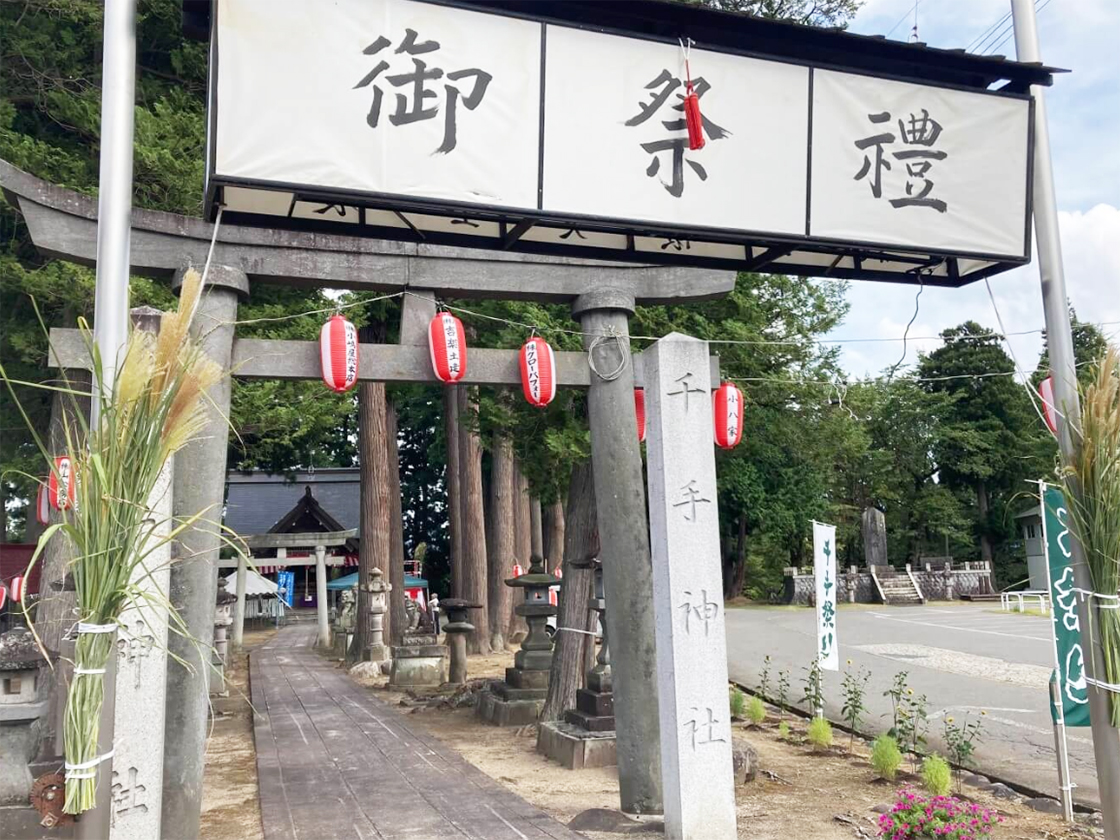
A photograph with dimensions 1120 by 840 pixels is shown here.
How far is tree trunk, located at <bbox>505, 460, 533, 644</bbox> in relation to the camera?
2156 centimetres

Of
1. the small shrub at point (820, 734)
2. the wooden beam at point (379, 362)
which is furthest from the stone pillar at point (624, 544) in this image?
A: the small shrub at point (820, 734)

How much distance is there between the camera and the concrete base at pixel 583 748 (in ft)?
28.2

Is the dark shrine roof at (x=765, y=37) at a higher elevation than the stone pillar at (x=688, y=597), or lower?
higher

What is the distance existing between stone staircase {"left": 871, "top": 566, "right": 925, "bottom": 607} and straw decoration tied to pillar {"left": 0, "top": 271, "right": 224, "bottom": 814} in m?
33.0

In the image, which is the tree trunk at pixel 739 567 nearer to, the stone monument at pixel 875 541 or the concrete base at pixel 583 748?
the stone monument at pixel 875 541

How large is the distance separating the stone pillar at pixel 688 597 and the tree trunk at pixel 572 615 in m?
4.13

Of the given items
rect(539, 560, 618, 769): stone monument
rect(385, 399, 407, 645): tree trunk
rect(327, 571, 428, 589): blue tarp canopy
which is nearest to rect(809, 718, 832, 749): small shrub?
rect(539, 560, 618, 769): stone monument

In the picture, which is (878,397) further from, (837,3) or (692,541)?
(692,541)

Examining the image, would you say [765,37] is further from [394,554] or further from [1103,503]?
[394,554]

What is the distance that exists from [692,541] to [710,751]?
1.26 metres

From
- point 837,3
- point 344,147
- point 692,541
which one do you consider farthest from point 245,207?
point 837,3

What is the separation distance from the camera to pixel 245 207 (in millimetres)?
4203

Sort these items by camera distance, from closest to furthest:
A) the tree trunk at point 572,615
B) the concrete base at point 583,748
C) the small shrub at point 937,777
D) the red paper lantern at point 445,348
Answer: the small shrub at point 937,777 < the red paper lantern at point 445,348 < the concrete base at point 583,748 < the tree trunk at point 572,615

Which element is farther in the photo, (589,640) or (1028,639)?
(1028,639)
